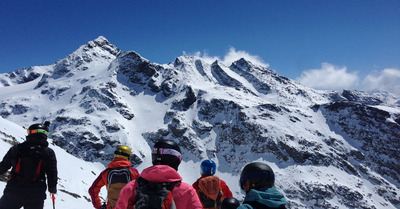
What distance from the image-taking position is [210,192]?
23.5 ft

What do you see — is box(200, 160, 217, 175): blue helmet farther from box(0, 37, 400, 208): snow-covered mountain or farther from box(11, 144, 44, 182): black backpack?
box(0, 37, 400, 208): snow-covered mountain

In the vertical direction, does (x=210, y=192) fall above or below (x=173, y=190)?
above

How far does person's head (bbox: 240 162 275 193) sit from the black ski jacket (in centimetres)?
563

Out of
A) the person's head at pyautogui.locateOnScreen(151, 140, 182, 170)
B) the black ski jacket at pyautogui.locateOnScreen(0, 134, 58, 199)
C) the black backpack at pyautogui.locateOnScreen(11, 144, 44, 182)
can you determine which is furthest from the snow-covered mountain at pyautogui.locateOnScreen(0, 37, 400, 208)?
the person's head at pyautogui.locateOnScreen(151, 140, 182, 170)

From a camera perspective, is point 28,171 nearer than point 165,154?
No

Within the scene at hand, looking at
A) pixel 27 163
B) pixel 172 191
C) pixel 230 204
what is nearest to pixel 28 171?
pixel 27 163

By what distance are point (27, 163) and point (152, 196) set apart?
4.85 m

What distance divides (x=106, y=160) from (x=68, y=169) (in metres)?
134

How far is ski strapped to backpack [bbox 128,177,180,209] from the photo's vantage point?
10.4ft

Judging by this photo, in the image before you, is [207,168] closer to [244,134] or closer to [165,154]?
[165,154]

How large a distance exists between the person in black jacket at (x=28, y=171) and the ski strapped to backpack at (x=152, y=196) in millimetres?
4367

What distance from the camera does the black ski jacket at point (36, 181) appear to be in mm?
6043

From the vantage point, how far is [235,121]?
541 feet

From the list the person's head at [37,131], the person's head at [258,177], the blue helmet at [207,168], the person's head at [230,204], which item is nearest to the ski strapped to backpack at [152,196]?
the person's head at [258,177]
